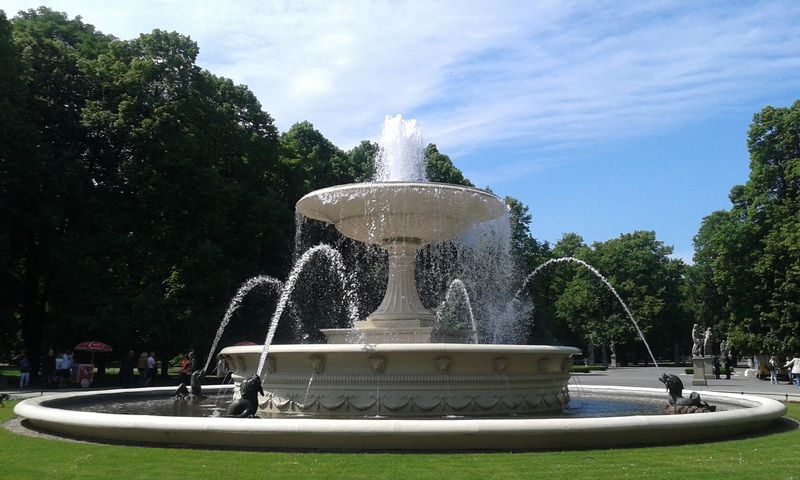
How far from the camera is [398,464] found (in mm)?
7215

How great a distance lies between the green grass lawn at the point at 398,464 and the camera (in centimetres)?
675

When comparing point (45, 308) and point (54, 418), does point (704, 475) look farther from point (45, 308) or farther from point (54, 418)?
point (45, 308)

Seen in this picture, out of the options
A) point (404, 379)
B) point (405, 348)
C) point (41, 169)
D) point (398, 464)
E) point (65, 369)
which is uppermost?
point (41, 169)

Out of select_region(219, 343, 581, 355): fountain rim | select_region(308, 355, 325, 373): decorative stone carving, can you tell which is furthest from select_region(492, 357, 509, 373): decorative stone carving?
select_region(308, 355, 325, 373): decorative stone carving

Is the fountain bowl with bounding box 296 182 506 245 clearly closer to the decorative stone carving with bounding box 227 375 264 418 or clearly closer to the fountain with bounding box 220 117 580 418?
the fountain with bounding box 220 117 580 418

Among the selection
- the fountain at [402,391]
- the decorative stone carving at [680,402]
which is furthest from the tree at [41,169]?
the decorative stone carving at [680,402]

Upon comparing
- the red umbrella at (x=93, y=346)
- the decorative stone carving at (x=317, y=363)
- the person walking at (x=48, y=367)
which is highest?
the decorative stone carving at (x=317, y=363)

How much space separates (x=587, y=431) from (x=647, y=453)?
0.66 m

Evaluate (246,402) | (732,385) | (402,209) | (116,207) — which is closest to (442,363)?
(246,402)

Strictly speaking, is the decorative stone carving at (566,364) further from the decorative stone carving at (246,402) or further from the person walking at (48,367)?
the person walking at (48,367)

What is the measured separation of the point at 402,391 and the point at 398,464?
3465 millimetres

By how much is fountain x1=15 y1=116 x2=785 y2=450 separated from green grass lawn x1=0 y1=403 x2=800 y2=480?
9.4 inches

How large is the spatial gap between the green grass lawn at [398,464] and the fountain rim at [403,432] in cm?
19

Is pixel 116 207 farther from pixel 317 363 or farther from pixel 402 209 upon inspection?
pixel 317 363
